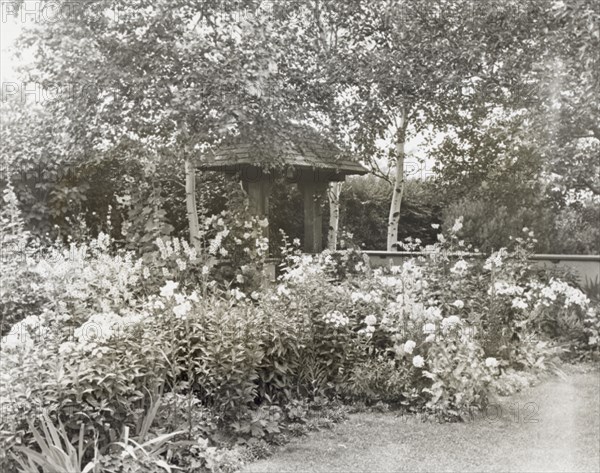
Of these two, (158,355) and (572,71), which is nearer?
(158,355)

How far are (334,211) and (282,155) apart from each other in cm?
337

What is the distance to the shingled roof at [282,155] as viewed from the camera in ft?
26.2

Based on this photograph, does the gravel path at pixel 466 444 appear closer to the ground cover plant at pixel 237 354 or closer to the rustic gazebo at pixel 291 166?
the ground cover plant at pixel 237 354

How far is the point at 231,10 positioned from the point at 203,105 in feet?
4.70

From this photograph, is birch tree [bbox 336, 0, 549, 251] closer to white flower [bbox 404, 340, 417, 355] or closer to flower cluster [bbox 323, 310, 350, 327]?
flower cluster [bbox 323, 310, 350, 327]

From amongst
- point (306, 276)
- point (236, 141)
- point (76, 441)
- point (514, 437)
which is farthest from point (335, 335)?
point (236, 141)

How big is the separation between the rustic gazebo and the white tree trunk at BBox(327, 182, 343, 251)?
153cm

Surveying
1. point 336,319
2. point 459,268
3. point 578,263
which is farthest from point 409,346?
point 578,263

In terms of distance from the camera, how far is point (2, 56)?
788 cm

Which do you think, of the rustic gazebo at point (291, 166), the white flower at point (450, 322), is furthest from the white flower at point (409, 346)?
the rustic gazebo at point (291, 166)

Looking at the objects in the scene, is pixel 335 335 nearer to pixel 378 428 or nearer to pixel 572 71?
pixel 378 428

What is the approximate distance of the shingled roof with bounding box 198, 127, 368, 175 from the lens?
7996 millimetres

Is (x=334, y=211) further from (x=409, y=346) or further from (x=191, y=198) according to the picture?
(x=409, y=346)

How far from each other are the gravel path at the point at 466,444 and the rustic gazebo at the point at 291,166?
13.9 feet
